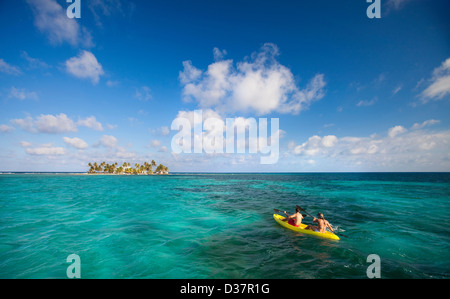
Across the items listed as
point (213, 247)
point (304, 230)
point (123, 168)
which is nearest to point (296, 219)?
point (304, 230)

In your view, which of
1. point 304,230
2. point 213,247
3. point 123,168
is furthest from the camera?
point 123,168

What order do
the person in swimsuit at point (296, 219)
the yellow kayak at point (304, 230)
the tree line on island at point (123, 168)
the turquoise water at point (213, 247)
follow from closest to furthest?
the turquoise water at point (213, 247) < the yellow kayak at point (304, 230) < the person in swimsuit at point (296, 219) < the tree line on island at point (123, 168)

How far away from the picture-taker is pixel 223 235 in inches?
459

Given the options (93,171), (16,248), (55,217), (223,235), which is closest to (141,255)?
(223,235)

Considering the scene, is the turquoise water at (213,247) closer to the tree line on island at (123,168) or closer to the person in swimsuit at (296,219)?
the person in swimsuit at (296,219)

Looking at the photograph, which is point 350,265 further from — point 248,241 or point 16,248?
point 16,248

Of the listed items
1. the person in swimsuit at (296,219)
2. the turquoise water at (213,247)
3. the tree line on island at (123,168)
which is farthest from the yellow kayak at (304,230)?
the tree line on island at (123,168)

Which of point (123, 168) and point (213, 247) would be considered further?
point (123, 168)

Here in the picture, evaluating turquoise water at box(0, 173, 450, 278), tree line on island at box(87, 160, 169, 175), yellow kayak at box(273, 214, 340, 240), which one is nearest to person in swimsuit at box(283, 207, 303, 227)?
yellow kayak at box(273, 214, 340, 240)

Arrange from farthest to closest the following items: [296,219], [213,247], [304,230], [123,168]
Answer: [123,168] → [296,219] → [304,230] → [213,247]

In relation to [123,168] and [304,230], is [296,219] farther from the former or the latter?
[123,168]

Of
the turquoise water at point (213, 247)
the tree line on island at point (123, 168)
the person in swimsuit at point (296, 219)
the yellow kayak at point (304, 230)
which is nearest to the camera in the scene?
the turquoise water at point (213, 247)

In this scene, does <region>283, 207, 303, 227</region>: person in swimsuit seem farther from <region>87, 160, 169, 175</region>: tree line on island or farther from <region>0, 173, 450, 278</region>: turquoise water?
<region>87, 160, 169, 175</region>: tree line on island
